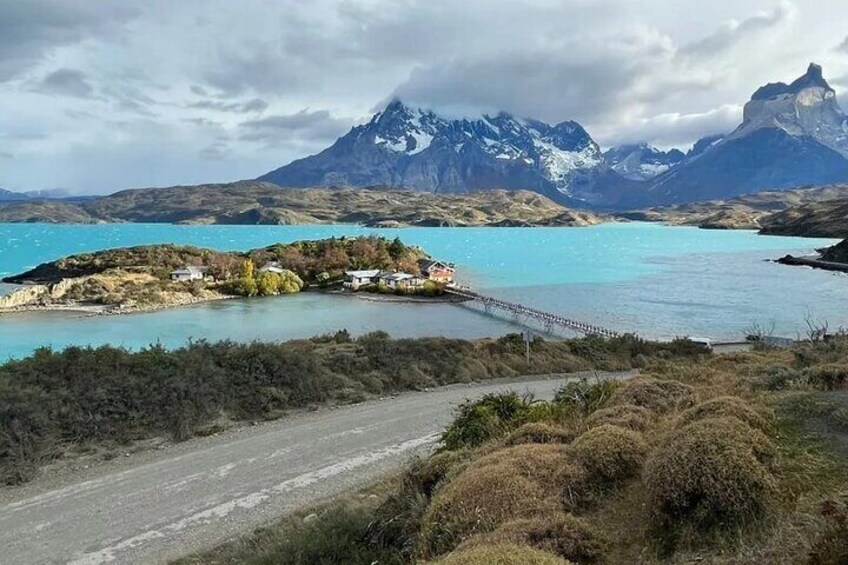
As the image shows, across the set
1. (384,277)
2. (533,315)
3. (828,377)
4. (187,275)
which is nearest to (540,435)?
(828,377)

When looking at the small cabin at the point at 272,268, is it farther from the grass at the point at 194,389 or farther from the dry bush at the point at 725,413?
the dry bush at the point at 725,413

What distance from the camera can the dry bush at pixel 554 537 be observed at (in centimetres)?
534

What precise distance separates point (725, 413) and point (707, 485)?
2.10m

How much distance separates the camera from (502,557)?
14.1 ft

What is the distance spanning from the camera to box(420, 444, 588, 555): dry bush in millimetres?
6137

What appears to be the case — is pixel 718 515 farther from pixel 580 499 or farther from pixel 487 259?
pixel 487 259

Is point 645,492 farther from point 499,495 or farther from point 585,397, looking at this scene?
point 585,397

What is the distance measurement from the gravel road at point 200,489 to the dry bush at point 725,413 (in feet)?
23.2

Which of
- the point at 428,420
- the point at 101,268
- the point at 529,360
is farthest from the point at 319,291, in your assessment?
the point at 428,420

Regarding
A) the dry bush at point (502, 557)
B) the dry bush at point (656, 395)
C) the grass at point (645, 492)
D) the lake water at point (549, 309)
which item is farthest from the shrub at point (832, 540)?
the lake water at point (549, 309)

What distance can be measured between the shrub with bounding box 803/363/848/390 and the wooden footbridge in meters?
33.5

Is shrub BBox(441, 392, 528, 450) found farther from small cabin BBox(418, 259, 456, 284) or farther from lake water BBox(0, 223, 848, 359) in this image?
small cabin BBox(418, 259, 456, 284)

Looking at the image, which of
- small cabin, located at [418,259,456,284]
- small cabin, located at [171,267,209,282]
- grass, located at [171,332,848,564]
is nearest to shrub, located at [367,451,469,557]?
grass, located at [171,332,848,564]

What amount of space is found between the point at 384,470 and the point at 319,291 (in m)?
80.8
